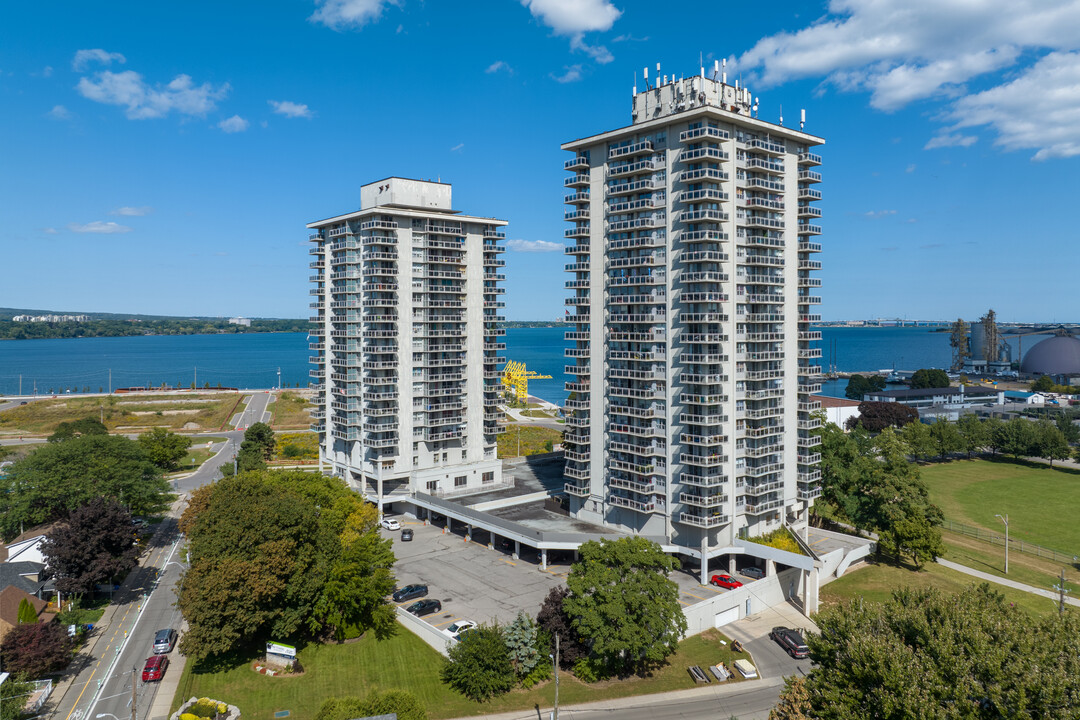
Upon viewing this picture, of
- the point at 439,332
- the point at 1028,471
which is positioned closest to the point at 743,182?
the point at 439,332

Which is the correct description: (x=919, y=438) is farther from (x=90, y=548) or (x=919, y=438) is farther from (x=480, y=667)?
(x=90, y=548)

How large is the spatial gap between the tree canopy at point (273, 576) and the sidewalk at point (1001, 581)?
64124mm

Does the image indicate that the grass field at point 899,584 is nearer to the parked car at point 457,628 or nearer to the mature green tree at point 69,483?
the parked car at point 457,628

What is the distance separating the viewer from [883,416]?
5827 inches

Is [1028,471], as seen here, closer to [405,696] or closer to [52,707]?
[405,696]

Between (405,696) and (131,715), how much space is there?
806 inches

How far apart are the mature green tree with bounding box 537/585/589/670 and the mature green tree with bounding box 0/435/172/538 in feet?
178

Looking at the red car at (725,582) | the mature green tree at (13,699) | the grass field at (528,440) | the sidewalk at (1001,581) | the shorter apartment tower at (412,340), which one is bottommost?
the sidewalk at (1001,581)

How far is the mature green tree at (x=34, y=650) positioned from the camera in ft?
153

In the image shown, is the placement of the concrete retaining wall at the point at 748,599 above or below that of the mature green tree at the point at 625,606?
below

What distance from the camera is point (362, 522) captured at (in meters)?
72.1

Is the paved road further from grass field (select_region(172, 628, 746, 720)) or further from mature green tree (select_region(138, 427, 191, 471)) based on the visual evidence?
mature green tree (select_region(138, 427, 191, 471))

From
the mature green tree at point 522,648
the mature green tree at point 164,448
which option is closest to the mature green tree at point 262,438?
the mature green tree at point 164,448

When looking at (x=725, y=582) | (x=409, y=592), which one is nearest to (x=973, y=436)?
(x=725, y=582)
